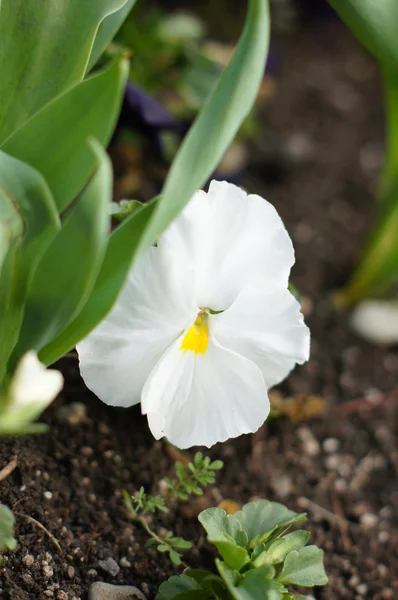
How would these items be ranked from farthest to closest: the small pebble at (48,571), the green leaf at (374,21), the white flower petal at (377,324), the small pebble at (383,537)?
1. the white flower petal at (377,324)
2. the small pebble at (383,537)
3. the green leaf at (374,21)
4. the small pebble at (48,571)

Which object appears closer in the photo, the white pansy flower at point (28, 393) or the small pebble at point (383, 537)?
the white pansy flower at point (28, 393)

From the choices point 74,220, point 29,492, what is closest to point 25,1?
point 74,220

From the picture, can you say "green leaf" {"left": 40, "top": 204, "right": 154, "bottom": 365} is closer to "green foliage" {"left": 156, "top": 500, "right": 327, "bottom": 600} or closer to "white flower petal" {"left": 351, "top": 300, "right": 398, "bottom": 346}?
"green foliage" {"left": 156, "top": 500, "right": 327, "bottom": 600}

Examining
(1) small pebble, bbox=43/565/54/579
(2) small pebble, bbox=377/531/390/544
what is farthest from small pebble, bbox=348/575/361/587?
(1) small pebble, bbox=43/565/54/579

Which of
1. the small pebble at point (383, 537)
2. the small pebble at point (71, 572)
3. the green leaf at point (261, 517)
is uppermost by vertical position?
the green leaf at point (261, 517)

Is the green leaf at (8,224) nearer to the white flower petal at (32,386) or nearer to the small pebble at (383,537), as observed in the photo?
the white flower petal at (32,386)

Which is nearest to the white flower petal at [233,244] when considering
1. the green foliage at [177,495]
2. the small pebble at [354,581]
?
the green foliage at [177,495]
